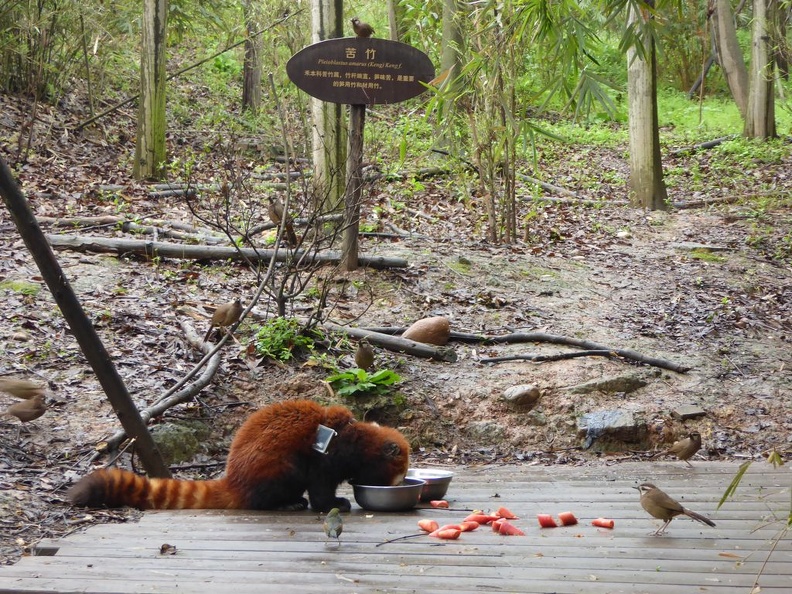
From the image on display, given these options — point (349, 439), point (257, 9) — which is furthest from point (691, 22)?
point (349, 439)

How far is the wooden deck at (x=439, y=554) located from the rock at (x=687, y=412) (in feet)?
6.28

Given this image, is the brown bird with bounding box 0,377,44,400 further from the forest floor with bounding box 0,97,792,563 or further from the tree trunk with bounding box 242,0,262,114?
the tree trunk with bounding box 242,0,262,114

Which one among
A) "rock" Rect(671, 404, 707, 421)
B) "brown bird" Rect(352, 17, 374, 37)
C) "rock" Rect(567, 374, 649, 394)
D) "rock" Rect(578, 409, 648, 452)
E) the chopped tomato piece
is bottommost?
"rock" Rect(578, 409, 648, 452)

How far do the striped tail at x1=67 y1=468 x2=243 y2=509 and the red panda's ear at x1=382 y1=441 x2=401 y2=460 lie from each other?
0.89 metres

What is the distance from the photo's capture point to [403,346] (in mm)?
8055

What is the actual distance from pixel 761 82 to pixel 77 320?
17347mm

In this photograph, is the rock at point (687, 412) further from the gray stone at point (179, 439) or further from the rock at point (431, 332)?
the gray stone at point (179, 439)

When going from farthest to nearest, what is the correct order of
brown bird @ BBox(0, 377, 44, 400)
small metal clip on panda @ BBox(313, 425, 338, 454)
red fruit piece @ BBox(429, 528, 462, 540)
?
brown bird @ BBox(0, 377, 44, 400) → small metal clip on panda @ BBox(313, 425, 338, 454) → red fruit piece @ BBox(429, 528, 462, 540)

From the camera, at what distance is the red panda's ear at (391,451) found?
486 centimetres

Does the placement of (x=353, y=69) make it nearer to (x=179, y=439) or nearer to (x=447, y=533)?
(x=179, y=439)

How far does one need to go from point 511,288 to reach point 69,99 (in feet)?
33.4

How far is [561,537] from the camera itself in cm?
421

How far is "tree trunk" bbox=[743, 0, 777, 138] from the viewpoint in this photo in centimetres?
1852

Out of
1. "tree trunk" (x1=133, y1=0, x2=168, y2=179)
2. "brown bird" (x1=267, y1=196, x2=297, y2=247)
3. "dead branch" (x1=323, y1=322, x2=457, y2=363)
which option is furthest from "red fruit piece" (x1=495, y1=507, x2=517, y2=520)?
"tree trunk" (x1=133, y1=0, x2=168, y2=179)
